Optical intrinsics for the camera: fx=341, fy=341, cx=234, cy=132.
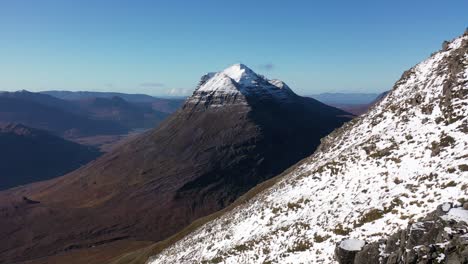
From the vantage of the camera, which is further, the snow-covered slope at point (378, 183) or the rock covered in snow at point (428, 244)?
the snow-covered slope at point (378, 183)

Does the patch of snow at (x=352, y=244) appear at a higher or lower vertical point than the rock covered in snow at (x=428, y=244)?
lower

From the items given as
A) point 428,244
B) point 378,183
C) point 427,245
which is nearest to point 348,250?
point 428,244

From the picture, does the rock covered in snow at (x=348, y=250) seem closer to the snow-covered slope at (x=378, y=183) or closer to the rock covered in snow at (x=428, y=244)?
the rock covered in snow at (x=428, y=244)

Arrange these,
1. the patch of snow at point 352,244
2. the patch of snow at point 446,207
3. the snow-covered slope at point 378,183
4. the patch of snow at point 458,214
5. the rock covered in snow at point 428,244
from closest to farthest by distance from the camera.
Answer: the rock covered in snow at point 428,244
the patch of snow at point 458,214
the patch of snow at point 446,207
the patch of snow at point 352,244
the snow-covered slope at point 378,183

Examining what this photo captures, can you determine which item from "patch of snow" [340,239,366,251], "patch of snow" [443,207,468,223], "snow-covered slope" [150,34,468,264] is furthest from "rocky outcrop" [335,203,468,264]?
"snow-covered slope" [150,34,468,264]

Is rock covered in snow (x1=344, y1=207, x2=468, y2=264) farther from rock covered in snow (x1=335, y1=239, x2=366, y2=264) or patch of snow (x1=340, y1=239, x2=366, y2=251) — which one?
patch of snow (x1=340, y1=239, x2=366, y2=251)

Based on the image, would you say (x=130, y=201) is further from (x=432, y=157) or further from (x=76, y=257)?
(x=432, y=157)

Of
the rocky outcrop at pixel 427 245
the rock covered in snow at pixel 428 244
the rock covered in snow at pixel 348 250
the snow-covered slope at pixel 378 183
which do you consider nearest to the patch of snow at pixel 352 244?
the rock covered in snow at pixel 348 250

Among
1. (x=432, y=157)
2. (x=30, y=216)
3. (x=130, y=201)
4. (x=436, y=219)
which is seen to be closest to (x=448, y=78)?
(x=432, y=157)
